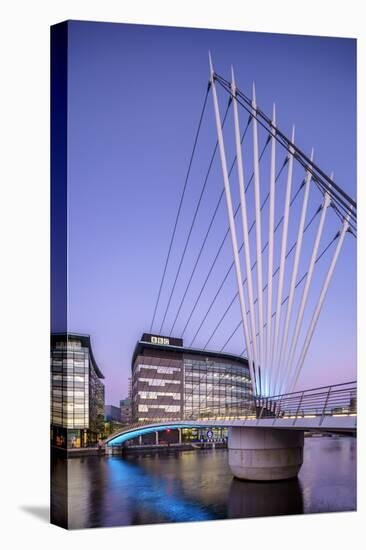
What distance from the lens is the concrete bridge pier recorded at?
1688 centimetres

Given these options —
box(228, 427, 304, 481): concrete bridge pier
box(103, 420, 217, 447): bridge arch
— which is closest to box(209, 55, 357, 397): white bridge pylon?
box(228, 427, 304, 481): concrete bridge pier

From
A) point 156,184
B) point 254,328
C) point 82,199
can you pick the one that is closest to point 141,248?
point 156,184

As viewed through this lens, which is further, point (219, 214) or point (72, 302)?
point (219, 214)

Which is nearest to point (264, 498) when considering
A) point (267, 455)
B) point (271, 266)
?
point (267, 455)

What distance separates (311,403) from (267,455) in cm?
332

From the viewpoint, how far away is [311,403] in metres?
14.1

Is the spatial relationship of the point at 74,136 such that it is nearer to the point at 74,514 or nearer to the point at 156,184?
the point at 156,184

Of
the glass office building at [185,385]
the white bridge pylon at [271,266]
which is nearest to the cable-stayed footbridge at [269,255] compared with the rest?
the white bridge pylon at [271,266]

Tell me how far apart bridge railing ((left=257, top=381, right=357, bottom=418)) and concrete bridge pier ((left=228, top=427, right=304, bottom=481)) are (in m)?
1.22

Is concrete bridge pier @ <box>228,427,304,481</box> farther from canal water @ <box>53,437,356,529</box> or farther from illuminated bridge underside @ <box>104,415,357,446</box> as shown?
illuminated bridge underside @ <box>104,415,357,446</box>

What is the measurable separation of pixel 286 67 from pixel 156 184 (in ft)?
10.0

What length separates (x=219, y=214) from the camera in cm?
1662

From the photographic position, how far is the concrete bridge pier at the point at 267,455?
1688 centimetres

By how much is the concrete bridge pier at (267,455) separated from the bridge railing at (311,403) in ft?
4.00
